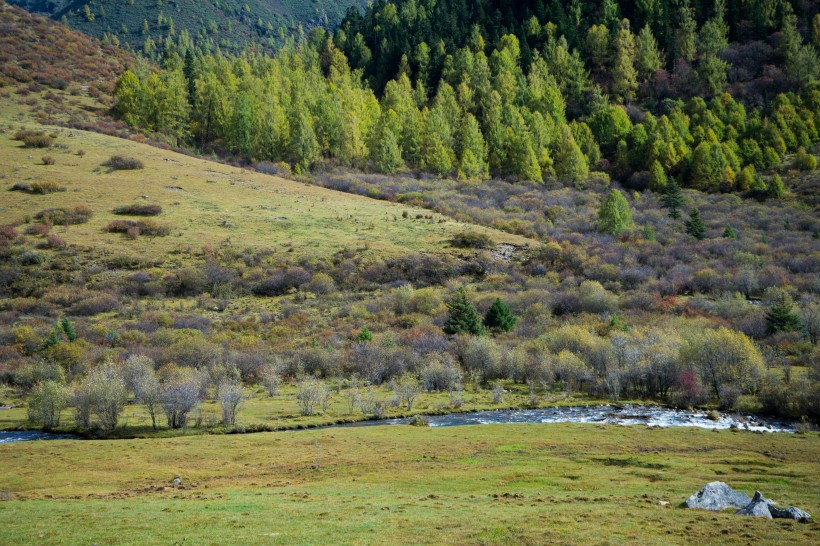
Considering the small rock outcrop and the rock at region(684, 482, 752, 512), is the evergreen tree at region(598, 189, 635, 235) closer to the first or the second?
the rock at region(684, 482, 752, 512)

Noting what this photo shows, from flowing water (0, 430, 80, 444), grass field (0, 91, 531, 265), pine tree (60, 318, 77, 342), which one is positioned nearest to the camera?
flowing water (0, 430, 80, 444)

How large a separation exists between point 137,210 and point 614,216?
85.8 metres

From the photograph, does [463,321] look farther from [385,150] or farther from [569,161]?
[569,161]

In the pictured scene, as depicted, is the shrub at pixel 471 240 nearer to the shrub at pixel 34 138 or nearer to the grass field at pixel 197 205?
the grass field at pixel 197 205

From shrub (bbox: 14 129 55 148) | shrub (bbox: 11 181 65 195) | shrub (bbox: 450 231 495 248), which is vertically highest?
shrub (bbox: 14 129 55 148)

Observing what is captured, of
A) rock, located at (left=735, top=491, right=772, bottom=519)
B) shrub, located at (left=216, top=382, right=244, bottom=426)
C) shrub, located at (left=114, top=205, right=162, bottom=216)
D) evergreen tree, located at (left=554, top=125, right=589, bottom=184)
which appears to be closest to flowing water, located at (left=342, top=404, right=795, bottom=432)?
shrub, located at (left=216, top=382, right=244, bottom=426)

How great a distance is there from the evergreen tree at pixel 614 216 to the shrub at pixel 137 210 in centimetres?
8100

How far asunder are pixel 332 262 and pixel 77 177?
5011 cm

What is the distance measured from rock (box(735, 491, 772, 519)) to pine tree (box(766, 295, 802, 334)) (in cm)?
5660

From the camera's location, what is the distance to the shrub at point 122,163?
4407 inches

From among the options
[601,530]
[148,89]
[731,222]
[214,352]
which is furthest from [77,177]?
[731,222]

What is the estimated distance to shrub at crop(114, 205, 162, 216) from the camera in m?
100

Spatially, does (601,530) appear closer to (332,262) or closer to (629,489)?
(629,489)

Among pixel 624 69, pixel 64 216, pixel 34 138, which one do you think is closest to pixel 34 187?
Answer: pixel 64 216
